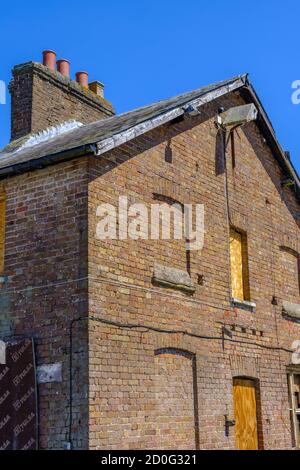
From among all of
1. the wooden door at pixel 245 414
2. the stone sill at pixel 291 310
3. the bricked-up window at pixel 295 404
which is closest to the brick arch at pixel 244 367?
the wooden door at pixel 245 414

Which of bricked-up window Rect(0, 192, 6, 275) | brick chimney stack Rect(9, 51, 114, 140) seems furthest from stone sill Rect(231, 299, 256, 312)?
brick chimney stack Rect(9, 51, 114, 140)

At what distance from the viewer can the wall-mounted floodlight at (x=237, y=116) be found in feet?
44.8

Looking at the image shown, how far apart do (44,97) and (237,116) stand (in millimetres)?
5372

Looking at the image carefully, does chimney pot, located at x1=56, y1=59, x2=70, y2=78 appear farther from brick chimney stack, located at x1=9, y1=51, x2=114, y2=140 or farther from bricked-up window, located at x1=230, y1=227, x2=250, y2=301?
bricked-up window, located at x1=230, y1=227, x2=250, y2=301

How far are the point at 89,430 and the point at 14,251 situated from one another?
3.19 meters

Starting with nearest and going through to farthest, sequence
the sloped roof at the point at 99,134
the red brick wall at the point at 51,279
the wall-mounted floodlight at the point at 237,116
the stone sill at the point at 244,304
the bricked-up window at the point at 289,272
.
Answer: the red brick wall at the point at 51,279
the sloped roof at the point at 99,134
the stone sill at the point at 244,304
the wall-mounted floodlight at the point at 237,116
the bricked-up window at the point at 289,272

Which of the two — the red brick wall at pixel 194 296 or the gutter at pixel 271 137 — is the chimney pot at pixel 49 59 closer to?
the red brick wall at pixel 194 296

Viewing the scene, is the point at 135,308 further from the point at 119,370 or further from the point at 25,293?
the point at 25,293

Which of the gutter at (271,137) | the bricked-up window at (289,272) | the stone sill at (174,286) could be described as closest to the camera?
the stone sill at (174,286)

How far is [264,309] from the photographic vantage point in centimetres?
1368

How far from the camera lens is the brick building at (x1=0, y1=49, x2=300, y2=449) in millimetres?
9586

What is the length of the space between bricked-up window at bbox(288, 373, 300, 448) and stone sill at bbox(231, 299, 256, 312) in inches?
81.6

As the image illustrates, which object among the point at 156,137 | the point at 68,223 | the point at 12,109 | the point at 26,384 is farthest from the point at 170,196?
the point at 12,109

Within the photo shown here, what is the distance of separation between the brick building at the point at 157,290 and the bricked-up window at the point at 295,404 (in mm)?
51
